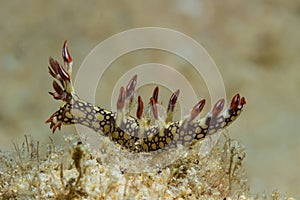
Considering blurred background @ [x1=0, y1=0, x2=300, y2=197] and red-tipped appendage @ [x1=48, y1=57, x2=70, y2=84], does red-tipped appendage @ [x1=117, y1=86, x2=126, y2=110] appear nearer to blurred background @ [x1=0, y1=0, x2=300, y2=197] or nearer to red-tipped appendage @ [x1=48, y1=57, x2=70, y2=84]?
red-tipped appendage @ [x1=48, y1=57, x2=70, y2=84]

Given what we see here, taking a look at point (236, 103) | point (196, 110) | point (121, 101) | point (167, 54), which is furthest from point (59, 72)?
point (167, 54)

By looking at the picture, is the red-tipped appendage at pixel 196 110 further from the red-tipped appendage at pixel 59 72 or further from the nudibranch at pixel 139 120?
the red-tipped appendage at pixel 59 72

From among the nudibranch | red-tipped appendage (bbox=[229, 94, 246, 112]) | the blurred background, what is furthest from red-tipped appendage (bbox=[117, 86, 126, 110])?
the blurred background

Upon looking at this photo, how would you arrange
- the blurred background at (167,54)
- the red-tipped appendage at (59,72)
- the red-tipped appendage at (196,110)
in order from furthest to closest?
the blurred background at (167,54)
the red-tipped appendage at (59,72)
the red-tipped appendage at (196,110)

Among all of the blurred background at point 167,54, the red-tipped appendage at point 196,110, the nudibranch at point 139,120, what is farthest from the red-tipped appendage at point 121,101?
the blurred background at point 167,54

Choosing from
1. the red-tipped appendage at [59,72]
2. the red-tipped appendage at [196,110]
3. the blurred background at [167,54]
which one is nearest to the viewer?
the red-tipped appendage at [196,110]

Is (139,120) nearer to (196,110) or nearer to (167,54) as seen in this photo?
(196,110)

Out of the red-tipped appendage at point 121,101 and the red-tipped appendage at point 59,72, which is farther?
the red-tipped appendage at point 59,72
